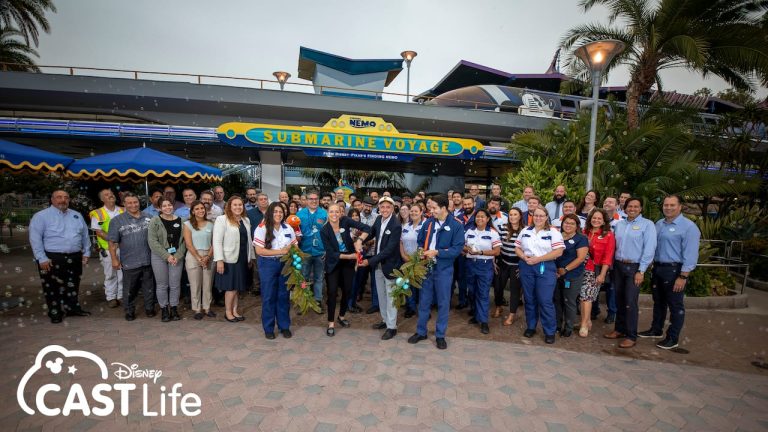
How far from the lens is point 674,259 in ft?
14.2

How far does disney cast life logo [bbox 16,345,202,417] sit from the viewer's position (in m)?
2.91

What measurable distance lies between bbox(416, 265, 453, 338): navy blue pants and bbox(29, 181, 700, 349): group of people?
0.5 inches

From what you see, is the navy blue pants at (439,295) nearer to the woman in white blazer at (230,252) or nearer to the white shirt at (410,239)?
the white shirt at (410,239)

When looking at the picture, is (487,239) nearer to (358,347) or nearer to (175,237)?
(358,347)

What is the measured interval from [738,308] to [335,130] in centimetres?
1051

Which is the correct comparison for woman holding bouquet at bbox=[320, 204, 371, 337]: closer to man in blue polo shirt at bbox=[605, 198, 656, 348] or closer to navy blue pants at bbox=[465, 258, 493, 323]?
navy blue pants at bbox=[465, 258, 493, 323]

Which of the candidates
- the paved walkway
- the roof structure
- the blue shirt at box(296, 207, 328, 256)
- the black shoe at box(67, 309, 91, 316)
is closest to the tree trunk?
the paved walkway

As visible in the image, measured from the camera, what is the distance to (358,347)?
4.21m

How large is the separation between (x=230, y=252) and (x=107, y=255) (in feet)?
8.65

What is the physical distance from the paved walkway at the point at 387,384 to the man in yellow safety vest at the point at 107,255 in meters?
0.95

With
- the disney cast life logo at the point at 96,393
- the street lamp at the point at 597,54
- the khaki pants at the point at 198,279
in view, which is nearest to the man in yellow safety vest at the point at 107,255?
the khaki pants at the point at 198,279

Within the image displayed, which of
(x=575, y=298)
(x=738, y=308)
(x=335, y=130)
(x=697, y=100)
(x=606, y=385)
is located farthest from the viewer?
(x=697, y=100)

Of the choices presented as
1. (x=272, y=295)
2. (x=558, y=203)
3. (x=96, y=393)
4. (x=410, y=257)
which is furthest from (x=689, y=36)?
(x=96, y=393)

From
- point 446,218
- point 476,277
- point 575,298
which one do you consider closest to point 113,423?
point 446,218
